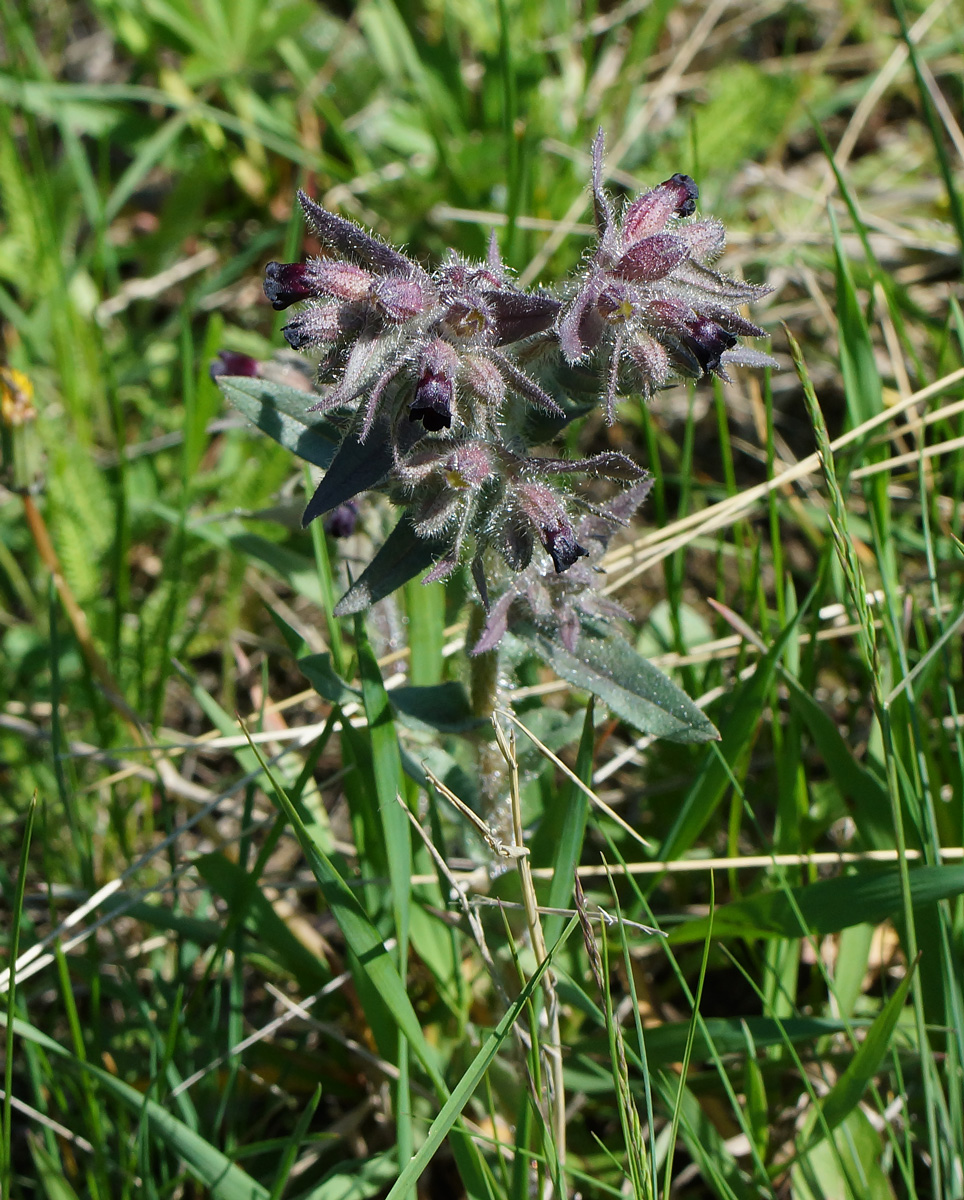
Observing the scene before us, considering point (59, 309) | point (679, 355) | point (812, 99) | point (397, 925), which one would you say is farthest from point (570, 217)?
point (397, 925)

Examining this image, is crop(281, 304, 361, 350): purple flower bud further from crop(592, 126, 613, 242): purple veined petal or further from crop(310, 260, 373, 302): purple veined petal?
crop(592, 126, 613, 242): purple veined petal

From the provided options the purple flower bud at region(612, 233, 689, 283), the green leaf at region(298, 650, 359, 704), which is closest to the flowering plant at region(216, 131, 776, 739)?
the purple flower bud at region(612, 233, 689, 283)

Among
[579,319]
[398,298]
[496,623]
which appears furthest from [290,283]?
[496,623]

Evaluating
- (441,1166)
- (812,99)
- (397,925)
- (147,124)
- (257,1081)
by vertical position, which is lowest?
(441,1166)

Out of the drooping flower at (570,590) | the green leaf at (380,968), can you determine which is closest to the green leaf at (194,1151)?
the green leaf at (380,968)

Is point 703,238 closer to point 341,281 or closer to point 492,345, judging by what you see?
point 492,345

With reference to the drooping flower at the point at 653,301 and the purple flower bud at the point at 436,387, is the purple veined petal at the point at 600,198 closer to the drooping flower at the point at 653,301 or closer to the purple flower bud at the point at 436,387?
the drooping flower at the point at 653,301

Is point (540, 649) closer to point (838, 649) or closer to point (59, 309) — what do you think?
point (838, 649)
